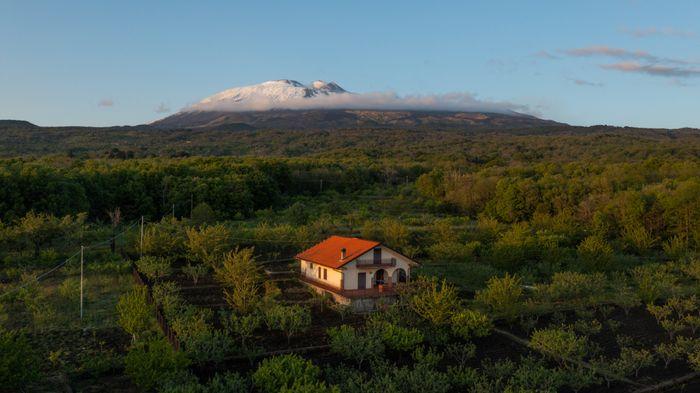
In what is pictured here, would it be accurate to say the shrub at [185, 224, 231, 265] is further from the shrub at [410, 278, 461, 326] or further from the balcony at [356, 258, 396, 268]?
the shrub at [410, 278, 461, 326]

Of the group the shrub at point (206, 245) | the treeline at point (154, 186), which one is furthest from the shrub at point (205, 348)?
the treeline at point (154, 186)

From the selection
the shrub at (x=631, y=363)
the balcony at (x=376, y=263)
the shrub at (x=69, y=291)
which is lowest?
the shrub at (x=631, y=363)

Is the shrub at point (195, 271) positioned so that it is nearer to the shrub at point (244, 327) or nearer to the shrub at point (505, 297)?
the shrub at point (244, 327)

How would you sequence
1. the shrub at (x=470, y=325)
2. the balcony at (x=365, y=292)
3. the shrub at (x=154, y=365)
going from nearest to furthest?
1. the shrub at (x=154, y=365)
2. the shrub at (x=470, y=325)
3. the balcony at (x=365, y=292)

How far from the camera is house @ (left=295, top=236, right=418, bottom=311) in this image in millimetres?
25547

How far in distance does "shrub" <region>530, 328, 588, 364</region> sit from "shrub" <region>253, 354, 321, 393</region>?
27.1ft

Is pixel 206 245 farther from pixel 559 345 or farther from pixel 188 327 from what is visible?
pixel 559 345

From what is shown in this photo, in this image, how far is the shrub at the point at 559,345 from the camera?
744 inches

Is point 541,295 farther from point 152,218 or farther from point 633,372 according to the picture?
point 152,218

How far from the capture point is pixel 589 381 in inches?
682

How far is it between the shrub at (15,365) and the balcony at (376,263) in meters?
13.9

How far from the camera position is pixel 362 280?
26344mm

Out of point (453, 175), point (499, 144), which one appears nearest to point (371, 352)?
point (453, 175)

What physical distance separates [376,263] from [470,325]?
629 centimetres
